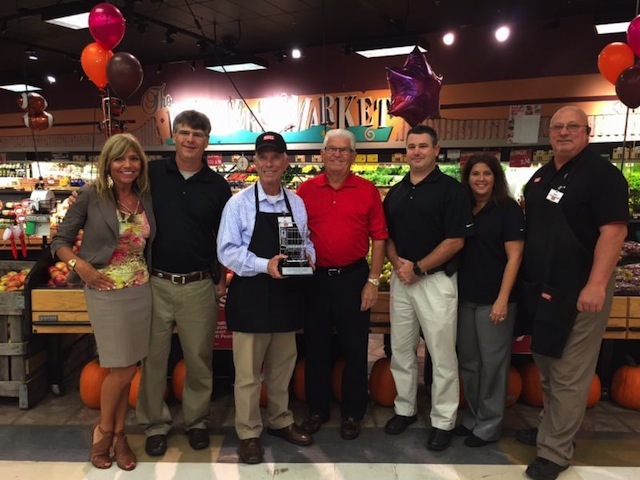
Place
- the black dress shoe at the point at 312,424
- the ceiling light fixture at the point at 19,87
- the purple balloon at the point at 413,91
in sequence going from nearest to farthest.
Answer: the black dress shoe at the point at 312,424 < the purple balloon at the point at 413,91 < the ceiling light fixture at the point at 19,87

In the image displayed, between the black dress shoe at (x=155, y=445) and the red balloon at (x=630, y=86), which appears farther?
the red balloon at (x=630, y=86)

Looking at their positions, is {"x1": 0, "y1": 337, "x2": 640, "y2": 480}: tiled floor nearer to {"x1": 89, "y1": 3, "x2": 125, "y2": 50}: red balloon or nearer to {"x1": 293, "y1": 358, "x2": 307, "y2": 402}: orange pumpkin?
{"x1": 293, "y1": 358, "x2": 307, "y2": 402}: orange pumpkin

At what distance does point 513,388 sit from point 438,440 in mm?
856

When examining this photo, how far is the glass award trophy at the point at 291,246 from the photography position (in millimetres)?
2623

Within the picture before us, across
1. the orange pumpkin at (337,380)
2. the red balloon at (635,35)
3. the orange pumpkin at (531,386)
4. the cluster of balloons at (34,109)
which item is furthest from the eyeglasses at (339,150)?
the cluster of balloons at (34,109)

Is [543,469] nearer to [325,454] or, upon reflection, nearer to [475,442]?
[475,442]

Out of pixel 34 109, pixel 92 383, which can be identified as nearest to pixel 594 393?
pixel 92 383

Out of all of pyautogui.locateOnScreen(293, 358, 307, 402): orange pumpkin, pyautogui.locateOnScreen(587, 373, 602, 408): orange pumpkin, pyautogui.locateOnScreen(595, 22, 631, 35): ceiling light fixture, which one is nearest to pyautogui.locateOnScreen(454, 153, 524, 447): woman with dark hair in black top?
pyautogui.locateOnScreen(587, 373, 602, 408): orange pumpkin

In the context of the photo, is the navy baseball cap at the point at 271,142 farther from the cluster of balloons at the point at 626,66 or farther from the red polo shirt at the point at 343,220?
the cluster of balloons at the point at 626,66

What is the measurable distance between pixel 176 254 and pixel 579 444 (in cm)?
265

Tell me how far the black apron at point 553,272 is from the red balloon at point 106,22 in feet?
13.4

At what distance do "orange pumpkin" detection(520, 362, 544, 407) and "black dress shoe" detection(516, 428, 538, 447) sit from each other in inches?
19.6

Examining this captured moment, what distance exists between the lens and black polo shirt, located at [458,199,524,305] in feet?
9.36

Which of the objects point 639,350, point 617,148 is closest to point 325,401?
point 639,350
